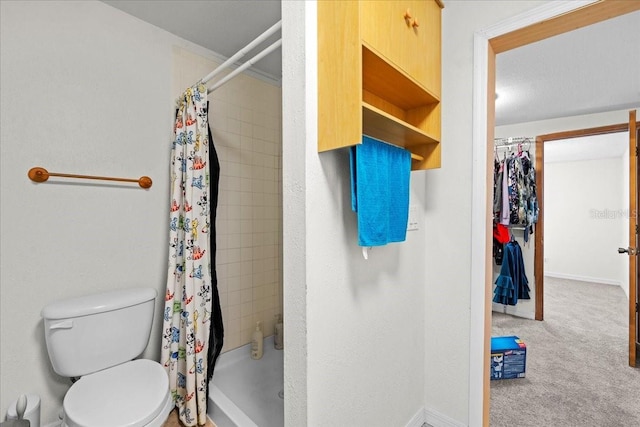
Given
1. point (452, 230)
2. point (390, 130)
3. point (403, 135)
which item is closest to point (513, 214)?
point (452, 230)

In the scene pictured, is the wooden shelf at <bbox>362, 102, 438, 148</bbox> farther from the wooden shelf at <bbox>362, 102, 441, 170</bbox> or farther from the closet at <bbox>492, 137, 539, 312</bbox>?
the closet at <bbox>492, 137, 539, 312</bbox>

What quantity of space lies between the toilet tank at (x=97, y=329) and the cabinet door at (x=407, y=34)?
1657 mm

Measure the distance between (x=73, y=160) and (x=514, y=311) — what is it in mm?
4301

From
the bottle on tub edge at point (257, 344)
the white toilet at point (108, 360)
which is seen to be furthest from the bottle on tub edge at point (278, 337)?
the white toilet at point (108, 360)

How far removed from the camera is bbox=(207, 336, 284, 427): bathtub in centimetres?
159

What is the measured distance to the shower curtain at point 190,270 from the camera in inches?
63.6

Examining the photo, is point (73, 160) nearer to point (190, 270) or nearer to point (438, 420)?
point (190, 270)

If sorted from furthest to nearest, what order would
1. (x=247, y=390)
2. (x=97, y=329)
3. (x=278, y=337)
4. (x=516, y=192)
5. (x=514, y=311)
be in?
(x=514, y=311), (x=516, y=192), (x=278, y=337), (x=247, y=390), (x=97, y=329)

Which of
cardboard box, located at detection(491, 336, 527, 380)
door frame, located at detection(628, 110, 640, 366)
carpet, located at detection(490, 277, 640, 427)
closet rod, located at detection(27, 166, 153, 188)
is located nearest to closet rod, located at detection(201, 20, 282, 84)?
closet rod, located at detection(27, 166, 153, 188)

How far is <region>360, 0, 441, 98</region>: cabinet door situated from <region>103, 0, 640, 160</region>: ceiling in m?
0.83

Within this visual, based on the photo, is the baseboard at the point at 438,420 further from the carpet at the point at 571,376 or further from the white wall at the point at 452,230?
the carpet at the point at 571,376

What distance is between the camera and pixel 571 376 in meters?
2.11

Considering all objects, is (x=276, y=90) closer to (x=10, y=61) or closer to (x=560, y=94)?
(x=10, y=61)

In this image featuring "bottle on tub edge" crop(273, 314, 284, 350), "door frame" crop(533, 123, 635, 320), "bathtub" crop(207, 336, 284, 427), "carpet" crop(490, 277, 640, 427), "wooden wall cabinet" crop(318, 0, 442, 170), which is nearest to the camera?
"wooden wall cabinet" crop(318, 0, 442, 170)
